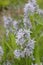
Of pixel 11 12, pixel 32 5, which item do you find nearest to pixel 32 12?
pixel 32 5

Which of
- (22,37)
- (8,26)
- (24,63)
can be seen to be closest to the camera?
(22,37)

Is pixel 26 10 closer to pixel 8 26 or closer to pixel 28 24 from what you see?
pixel 28 24

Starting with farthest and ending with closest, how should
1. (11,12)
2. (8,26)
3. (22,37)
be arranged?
(11,12) → (8,26) → (22,37)

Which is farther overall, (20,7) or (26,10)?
(20,7)

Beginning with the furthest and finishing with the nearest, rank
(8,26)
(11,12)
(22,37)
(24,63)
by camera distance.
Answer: (11,12)
(8,26)
(24,63)
(22,37)

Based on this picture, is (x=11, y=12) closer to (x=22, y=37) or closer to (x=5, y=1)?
(x=5, y=1)

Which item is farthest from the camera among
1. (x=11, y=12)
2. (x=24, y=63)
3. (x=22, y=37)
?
(x=11, y=12)

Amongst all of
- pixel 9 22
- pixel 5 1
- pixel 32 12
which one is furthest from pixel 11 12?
pixel 32 12

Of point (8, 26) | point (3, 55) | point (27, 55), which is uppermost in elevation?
point (8, 26)

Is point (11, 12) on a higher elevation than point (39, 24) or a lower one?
higher
